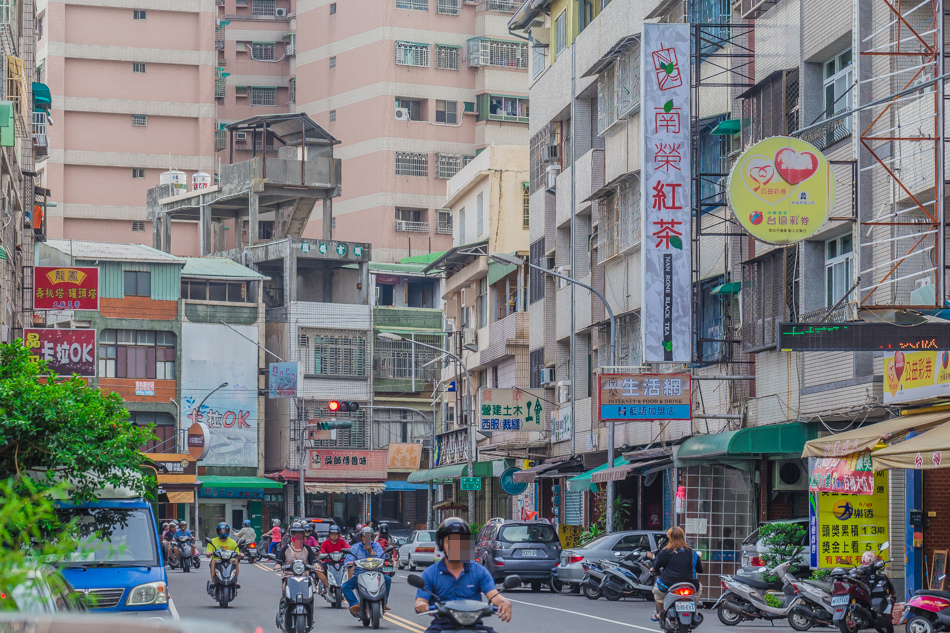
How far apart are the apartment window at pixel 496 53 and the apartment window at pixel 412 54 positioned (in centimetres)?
267

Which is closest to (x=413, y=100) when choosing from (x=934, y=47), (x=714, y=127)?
(x=714, y=127)

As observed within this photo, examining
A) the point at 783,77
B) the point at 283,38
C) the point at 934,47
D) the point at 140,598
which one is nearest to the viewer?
the point at 140,598

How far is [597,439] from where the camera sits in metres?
41.0

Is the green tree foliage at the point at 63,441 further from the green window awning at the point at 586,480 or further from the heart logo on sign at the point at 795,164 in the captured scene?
the green window awning at the point at 586,480

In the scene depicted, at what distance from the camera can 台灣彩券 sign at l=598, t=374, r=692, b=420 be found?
29.4 metres

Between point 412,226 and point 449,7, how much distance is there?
13.0m

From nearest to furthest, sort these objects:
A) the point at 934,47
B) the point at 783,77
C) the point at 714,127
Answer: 1. the point at 934,47
2. the point at 783,77
3. the point at 714,127

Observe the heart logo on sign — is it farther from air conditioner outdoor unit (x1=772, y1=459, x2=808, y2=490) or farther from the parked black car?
the parked black car

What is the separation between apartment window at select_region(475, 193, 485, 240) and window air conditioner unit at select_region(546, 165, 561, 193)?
10.8m

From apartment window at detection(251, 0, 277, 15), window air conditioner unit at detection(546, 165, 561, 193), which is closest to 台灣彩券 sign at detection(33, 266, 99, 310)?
window air conditioner unit at detection(546, 165, 561, 193)

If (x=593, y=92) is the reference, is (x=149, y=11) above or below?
above

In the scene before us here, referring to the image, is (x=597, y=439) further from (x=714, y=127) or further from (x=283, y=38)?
(x=283, y=38)

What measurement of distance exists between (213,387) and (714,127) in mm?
42328

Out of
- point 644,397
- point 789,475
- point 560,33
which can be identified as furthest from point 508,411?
point 789,475
